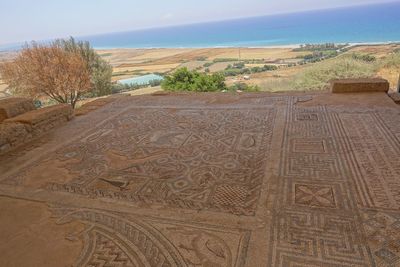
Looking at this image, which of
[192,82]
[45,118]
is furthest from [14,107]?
[192,82]

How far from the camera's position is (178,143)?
3.56 m

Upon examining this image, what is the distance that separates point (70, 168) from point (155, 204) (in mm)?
1390

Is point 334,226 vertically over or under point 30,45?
under

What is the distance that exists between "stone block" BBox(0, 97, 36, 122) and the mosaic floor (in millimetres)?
912

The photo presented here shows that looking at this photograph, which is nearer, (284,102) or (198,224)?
(198,224)

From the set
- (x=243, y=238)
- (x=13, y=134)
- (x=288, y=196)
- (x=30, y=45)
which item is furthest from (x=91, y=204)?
(x=30, y=45)

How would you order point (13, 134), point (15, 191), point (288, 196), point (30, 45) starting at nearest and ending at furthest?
1. point (288, 196)
2. point (15, 191)
3. point (13, 134)
4. point (30, 45)

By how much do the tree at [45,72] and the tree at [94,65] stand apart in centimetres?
349

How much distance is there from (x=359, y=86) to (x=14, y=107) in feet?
20.8

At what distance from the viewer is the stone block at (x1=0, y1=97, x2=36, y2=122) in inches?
179

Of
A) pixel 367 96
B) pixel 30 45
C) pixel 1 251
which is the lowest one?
pixel 1 251

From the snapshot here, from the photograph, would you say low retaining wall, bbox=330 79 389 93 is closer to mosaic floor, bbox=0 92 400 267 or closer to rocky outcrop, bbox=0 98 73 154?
mosaic floor, bbox=0 92 400 267

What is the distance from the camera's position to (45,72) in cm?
1255

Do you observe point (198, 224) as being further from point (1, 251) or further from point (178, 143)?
point (178, 143)
